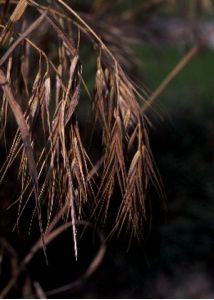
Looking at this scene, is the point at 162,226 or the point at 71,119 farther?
the point at 162,226

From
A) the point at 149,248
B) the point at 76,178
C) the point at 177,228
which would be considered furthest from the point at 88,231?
the point at 76,178

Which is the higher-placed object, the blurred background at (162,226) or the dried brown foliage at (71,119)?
the dried brown foliage at (71,119)

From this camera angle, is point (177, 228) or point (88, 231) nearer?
point (88, 231)

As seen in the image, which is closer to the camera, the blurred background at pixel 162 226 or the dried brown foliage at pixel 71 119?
the dried brown foliage at pixel 71 119

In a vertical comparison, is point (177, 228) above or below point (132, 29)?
below

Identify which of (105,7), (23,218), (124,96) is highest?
(124,96)

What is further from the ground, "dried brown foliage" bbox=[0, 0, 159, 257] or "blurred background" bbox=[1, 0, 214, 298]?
"dried brown foliage" bbox=[0, 0, 159, 257]

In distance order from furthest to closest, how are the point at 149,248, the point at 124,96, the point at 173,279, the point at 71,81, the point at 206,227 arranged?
the point at 206,227
the point at 149,248
the point at 173,279
the point at 124,96
the point at 71,81

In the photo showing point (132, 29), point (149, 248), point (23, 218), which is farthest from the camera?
point (132, 29)

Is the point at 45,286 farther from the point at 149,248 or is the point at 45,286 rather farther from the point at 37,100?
the point at 37,100

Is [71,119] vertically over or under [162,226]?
over

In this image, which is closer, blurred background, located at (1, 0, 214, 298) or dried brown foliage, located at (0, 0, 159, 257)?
dried brown foliage, located at (0, 0, 159, 257)
